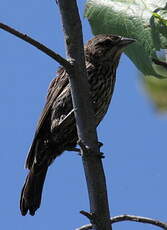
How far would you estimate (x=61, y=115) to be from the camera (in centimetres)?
441

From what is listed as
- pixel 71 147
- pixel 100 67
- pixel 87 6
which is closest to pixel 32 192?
pixel 71 147

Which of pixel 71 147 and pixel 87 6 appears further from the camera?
pixel 71 147

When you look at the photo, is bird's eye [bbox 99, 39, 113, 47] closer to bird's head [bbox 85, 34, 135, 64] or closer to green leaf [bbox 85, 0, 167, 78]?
bird's head [bbox 85, 34, 135, 64]

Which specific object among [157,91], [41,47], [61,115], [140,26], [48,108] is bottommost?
[157,91]

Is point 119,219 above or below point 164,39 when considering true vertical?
below

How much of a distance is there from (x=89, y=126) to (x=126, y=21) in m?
0.65

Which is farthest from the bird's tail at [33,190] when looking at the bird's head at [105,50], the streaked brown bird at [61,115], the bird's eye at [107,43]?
the bird's eye at [107,43]

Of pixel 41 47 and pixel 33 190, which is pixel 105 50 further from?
pixel 41 47

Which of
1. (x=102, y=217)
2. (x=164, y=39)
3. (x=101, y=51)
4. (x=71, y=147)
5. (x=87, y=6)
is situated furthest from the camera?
(x=101, y=51)

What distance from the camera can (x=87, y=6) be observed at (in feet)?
5.96

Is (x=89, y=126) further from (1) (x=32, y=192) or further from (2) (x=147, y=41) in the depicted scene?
(1) (x=32, y=192)

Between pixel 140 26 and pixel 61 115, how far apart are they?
2761 millimetres

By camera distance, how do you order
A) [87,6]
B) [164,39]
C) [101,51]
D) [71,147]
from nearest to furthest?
[164,39]
[87,6]
[71,147]
[101,51]

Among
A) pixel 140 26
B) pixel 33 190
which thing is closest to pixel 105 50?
pixel 33 190
